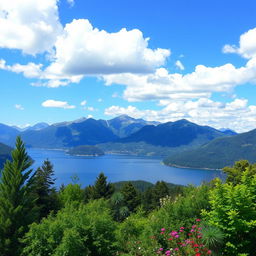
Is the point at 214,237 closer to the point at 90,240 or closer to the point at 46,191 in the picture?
the point at 90,240

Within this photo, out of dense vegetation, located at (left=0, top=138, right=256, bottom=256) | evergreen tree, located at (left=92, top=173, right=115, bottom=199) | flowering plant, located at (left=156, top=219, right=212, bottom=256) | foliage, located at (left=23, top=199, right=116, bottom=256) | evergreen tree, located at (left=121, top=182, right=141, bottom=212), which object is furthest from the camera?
evergreen tree, located at (left=121, top=182, right=141, bottom=212)

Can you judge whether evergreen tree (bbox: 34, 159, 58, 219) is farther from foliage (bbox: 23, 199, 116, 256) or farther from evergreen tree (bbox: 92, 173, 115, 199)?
foliage (bbox: 23, 199, 116, 256)

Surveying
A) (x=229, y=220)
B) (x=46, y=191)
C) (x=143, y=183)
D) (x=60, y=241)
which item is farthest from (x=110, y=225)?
(x=143, y=183)

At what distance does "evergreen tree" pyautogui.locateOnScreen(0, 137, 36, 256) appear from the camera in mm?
22125

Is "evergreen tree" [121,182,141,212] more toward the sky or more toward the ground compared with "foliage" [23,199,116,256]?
more toward the ground

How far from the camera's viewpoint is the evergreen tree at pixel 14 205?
72.6 feet

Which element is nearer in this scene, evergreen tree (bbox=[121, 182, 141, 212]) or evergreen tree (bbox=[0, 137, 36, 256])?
evergreen tree (bbox=[0, 137, 36, 256])

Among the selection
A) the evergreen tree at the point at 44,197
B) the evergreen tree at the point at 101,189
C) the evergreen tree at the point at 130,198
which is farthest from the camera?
the evergreen tree at the point at 130,198

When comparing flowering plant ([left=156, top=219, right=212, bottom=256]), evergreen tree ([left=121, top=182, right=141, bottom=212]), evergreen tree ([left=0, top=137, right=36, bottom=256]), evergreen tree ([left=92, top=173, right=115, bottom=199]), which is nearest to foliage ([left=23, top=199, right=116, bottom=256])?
flowering plant ([left=156, top=219, right=212, bottom=256])

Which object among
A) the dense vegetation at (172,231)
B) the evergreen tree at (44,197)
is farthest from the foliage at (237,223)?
the evergreen tree at (44,197)

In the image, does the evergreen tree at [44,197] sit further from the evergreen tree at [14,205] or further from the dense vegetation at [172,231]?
the dense vegetation at [172,231]

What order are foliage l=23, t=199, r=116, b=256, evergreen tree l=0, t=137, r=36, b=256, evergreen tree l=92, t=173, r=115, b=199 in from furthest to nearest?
evergreen tree l=92, t=173, r=115, b=199, evergreen tree l=0, t=137, r=36, b=256, foliage l=23, t=199, r=116, b=256

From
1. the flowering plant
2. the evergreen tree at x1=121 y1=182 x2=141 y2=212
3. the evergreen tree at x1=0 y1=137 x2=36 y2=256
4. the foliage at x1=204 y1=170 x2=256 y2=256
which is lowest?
the evergreen tree at x1=121 y1=182 x2=141 y2=212

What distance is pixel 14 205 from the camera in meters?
24.9
